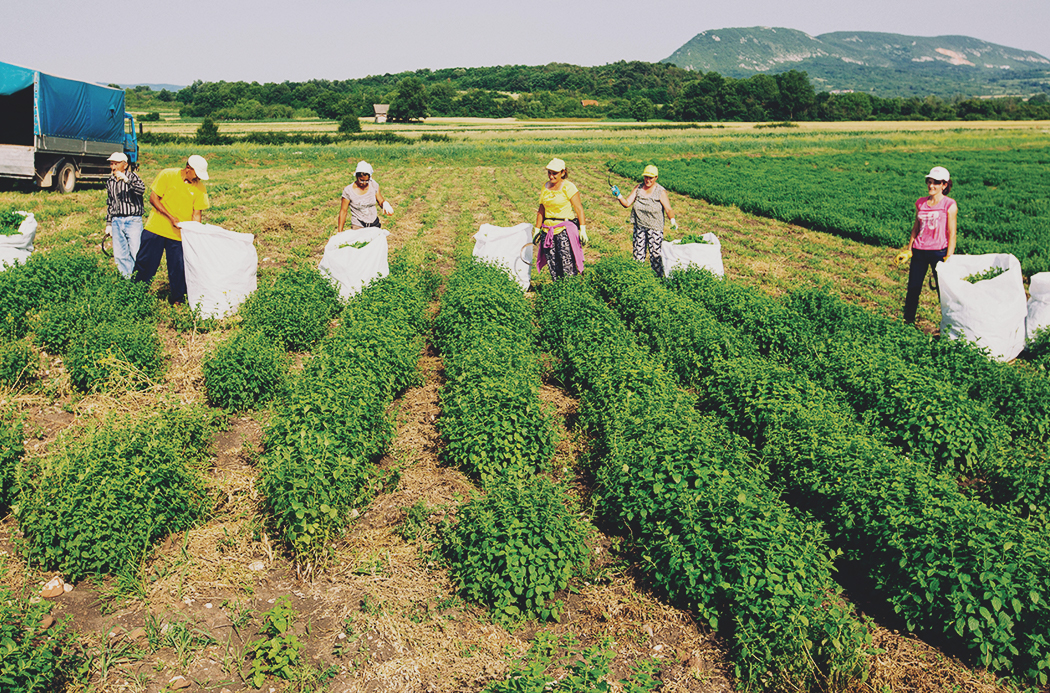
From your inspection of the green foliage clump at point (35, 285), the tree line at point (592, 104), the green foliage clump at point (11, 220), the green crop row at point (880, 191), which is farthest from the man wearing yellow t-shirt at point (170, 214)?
the tree line at point (592, 104)

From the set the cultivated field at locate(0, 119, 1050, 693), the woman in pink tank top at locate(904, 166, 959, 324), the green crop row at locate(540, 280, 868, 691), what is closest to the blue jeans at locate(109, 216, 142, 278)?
the cultivated field at locate(0, 119, 1050, 693)

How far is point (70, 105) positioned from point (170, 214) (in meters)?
15.4

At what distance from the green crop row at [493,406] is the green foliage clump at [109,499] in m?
2.00

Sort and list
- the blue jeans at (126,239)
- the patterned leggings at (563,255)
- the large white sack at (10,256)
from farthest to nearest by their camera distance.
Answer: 1. the patterned leggings at (563,255)
2. the blue jeans at (126,239)
3. the large white sack at (10,256)

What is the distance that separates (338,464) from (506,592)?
146 cm

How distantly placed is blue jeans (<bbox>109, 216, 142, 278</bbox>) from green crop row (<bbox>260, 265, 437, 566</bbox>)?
3.87 metres

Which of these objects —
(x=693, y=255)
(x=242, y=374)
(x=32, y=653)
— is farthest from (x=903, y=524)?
(x=693, y=255)

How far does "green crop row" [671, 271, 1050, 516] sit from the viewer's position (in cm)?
532

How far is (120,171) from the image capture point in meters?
8.44

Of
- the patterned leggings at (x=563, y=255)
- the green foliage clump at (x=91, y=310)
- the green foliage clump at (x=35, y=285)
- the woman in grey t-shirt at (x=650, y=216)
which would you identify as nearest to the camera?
the green foliage clump at (x=91, y=310)

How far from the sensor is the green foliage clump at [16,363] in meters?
6.52

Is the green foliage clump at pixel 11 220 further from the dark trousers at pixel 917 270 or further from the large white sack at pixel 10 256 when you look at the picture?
the dark trousers at pixel 917 270

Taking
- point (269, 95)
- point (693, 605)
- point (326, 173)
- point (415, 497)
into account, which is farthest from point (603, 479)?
point (269, 95)

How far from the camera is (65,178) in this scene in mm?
19531
